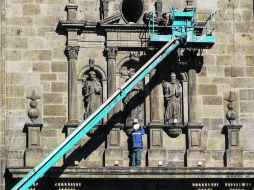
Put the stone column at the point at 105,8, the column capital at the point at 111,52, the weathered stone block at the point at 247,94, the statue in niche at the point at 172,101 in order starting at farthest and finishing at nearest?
the weathered stone block at the point at 247,94 < the stone column at the point at 105,8 < the column capital at the point at 111,52 < the statue in niche at the point at 172,101

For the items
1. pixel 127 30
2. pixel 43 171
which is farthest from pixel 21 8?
pixel 43 171

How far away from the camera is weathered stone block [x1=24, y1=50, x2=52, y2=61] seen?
28422 mm

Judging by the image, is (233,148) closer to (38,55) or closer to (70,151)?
(70,151)

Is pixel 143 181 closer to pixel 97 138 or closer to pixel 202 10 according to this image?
pixel 97 138

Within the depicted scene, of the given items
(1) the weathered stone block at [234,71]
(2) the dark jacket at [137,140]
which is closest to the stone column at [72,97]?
(2) the dark jacket at [137,140]

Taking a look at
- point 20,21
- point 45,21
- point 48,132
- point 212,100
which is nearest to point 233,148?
point 212,100

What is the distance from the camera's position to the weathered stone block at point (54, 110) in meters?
28.2

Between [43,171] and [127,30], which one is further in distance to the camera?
[127,30]

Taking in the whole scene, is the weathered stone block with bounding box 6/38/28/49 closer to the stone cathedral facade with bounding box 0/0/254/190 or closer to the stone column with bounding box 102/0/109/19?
the stone cathedral facade with bounding box 0/0/254/190

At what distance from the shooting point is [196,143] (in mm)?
28312

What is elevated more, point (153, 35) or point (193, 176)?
point (153, 35)

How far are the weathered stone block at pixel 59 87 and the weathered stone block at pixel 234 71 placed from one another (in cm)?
387

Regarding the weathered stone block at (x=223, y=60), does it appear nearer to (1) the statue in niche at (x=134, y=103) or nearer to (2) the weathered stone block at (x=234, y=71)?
(2) the weathered stone block at (x=234, y=71)

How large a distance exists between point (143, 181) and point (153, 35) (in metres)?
3.38
